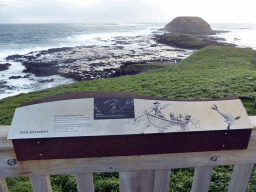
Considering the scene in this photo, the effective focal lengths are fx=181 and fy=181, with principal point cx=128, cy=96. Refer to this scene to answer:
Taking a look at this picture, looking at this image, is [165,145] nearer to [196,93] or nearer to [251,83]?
[196,93]

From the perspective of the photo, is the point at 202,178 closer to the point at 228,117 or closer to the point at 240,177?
the point at 240,177

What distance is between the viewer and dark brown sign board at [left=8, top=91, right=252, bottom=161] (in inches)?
21.2

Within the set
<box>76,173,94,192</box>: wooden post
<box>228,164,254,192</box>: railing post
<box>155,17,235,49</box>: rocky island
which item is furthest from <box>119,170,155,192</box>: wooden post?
<box>155,17,235,49</box>: rocky island

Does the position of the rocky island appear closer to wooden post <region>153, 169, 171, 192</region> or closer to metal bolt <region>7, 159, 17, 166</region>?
wooden post <region>153, 169, 171, 192</region>

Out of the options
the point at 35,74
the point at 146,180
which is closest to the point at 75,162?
the point at 146,180

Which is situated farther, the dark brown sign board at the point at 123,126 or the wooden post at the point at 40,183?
the wooden post at the point at 40,183

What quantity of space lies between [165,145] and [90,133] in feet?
0.84

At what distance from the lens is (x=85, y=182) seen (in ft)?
2.22

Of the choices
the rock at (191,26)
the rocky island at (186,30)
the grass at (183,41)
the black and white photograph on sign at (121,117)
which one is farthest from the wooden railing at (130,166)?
the rock at (191,26)

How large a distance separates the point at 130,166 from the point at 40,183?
0.34 metres

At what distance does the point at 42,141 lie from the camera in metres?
0.55

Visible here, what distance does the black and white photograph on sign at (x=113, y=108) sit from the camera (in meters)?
0.55

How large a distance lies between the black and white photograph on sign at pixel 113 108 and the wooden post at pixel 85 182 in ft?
0.85

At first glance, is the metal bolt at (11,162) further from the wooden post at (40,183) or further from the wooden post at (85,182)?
the wooden post at (85,182)
